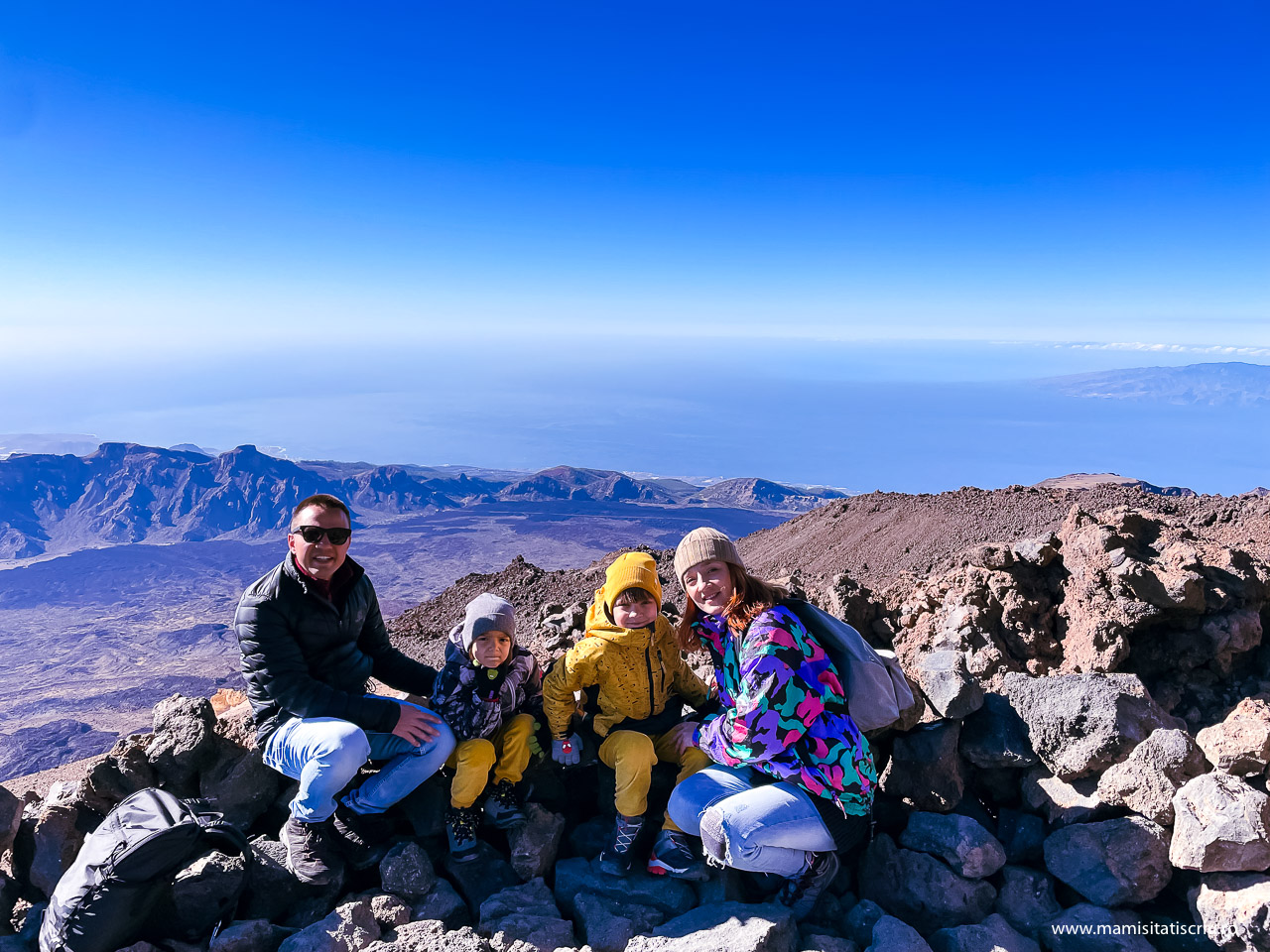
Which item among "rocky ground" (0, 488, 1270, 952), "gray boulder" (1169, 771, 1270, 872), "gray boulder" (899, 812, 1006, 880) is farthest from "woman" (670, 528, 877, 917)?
"gray boulder" (1169, 771, 1270, 872)

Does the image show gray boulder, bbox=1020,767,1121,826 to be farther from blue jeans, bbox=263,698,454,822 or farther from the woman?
blue jeans, bbox=263,698,454,822

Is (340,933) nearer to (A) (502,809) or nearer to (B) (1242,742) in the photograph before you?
(A) (502,809)

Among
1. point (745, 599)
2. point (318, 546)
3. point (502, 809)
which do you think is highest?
point (318, 546)

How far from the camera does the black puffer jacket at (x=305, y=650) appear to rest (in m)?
3.24

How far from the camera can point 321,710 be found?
3.25 meters

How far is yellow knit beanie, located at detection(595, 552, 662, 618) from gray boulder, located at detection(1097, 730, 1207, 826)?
227 centimetres

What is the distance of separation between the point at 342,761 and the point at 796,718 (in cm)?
210

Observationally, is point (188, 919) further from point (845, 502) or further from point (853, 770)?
point (845, 502)

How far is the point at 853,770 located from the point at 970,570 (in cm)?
328

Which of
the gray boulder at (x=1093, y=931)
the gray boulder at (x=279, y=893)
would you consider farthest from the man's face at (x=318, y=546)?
the gray boulder at (x=1093, y=931)

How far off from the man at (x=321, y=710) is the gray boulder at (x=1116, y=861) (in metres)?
2.97

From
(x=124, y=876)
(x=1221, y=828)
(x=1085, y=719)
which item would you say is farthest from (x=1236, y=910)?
(x=124, y=876)

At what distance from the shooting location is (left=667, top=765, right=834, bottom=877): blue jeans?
2.94m

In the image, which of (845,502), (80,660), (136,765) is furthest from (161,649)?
(136,765)
